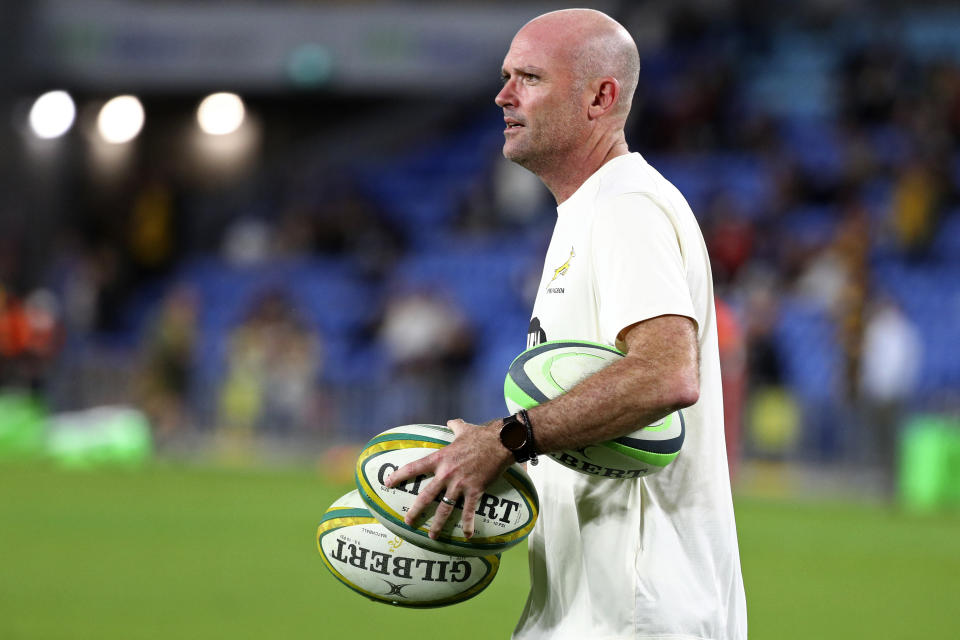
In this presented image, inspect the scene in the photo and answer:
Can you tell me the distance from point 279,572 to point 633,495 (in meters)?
7.59

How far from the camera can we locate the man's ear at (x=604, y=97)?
12.3 feet

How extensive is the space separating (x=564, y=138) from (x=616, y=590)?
1162 millimetres

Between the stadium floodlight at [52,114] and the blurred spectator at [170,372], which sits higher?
the stadium floodlight at [52,114]

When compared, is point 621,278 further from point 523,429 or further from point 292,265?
point 292,265

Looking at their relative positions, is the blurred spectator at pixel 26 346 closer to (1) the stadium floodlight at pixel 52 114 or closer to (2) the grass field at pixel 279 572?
(1) the stadium floodlight at pixel 52 114

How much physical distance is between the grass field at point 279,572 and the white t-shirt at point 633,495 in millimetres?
4866

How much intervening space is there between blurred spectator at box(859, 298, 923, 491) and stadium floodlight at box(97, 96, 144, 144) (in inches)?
670

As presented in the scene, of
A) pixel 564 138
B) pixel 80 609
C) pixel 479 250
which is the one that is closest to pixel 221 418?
pixel 479 250

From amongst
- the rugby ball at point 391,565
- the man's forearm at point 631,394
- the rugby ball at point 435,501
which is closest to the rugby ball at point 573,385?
the man's forearm at point 631,394

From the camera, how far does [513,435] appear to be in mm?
3344

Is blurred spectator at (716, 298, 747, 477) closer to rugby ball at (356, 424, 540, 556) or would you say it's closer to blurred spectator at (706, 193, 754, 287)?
blurred spectator at (706, 193, 754, 287)

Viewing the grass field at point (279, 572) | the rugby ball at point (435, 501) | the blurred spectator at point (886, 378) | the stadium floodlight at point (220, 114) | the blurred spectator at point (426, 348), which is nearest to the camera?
the rugby ball at point (435, 501)

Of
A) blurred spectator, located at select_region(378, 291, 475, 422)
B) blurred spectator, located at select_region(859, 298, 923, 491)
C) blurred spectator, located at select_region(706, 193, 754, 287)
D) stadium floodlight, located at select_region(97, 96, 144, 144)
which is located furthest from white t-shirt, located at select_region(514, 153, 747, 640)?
stadium floodlight, located at select_region(97, 96, 144, 144)

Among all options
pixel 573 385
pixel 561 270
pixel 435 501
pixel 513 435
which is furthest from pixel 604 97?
pixel 435 501
